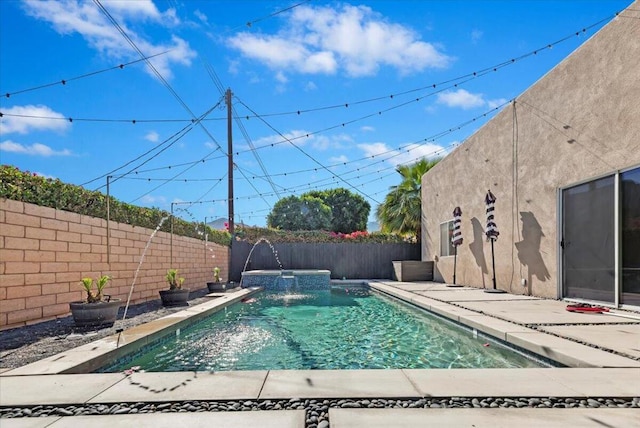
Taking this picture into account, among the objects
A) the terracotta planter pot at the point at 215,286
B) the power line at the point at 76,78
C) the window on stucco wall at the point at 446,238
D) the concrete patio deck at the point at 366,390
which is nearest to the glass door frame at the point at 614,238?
the concrete patio deck at the point at 366,390

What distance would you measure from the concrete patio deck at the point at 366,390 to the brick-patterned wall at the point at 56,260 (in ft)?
6.13

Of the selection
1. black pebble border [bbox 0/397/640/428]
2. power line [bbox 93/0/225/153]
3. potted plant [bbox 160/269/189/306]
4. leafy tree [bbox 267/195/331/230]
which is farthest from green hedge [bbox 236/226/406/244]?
leafy tree [bbox 267/195/331/230]

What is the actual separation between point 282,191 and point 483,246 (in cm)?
895

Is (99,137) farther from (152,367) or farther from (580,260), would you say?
(580,260)

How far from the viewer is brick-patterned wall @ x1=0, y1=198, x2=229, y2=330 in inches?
153

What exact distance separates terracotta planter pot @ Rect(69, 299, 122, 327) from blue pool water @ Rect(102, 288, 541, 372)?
A: 0.85 meters

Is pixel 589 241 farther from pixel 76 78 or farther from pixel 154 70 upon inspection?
pixel 154 70

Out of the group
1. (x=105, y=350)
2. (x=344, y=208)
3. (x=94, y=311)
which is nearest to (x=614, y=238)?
(x=105, y=350)

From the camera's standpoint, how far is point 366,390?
2.13m

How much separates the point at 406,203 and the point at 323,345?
9820mm

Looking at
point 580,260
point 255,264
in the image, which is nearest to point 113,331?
point 580,260

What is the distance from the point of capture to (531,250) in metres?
6.63

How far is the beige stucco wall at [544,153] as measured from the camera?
4.75 meters

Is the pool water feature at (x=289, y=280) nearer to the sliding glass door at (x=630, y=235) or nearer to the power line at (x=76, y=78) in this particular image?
the power line at (x=76, y=78)
